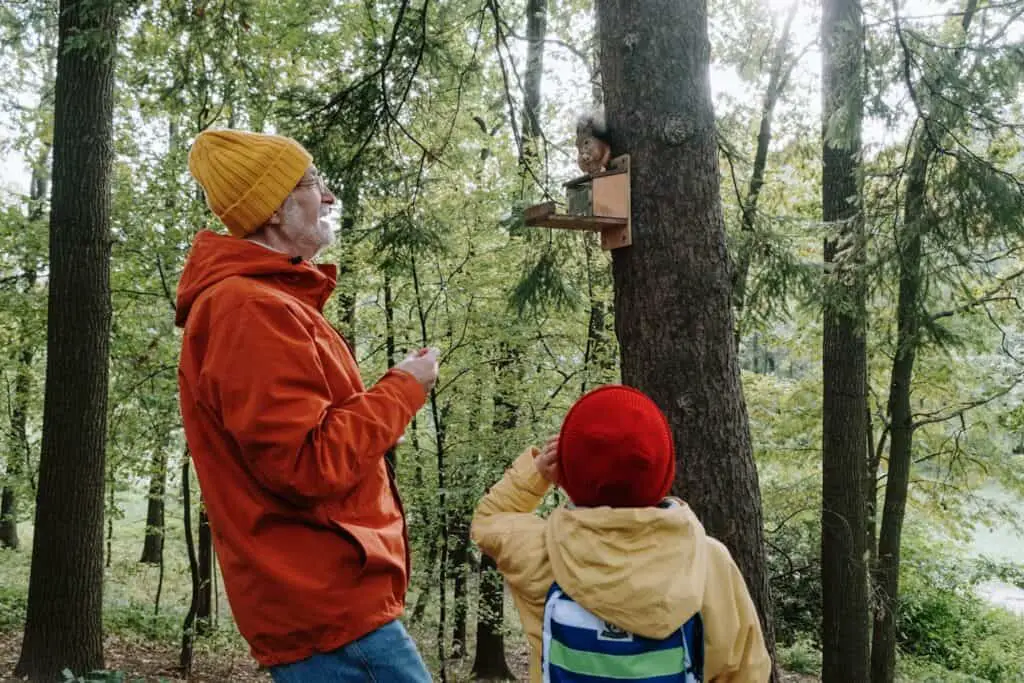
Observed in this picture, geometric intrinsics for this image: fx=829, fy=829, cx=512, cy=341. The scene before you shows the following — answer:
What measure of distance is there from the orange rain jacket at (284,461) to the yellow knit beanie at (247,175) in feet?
0.47

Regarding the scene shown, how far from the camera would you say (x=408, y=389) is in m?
1.77

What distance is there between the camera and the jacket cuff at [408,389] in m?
1.75

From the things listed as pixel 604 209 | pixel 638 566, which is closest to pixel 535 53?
pixel 604 209

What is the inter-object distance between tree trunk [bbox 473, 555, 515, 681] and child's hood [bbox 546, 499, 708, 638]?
6.76 m

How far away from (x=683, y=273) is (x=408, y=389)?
1198 mm

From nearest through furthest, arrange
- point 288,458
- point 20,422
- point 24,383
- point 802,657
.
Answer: point 288,458
point 802,657
point 20,422
point 24,383

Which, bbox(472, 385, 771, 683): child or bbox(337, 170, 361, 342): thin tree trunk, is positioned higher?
bbox(337, 170, 361, 342): thin tree trunk

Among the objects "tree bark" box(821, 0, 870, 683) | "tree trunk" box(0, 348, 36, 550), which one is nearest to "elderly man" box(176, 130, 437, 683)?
"tree bark" box(821, 0, 870, 683)

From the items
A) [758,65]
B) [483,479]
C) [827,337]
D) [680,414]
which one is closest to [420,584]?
[483,479]

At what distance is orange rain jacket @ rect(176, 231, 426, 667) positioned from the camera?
5.10 feet

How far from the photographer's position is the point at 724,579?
1.73 m

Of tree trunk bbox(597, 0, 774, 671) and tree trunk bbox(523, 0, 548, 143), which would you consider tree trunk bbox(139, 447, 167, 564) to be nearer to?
tree trunk bbox(523, 0, 548, 143)

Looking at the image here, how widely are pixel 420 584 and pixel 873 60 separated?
571cm

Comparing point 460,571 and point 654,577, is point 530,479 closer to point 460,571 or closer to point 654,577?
point 654,577
